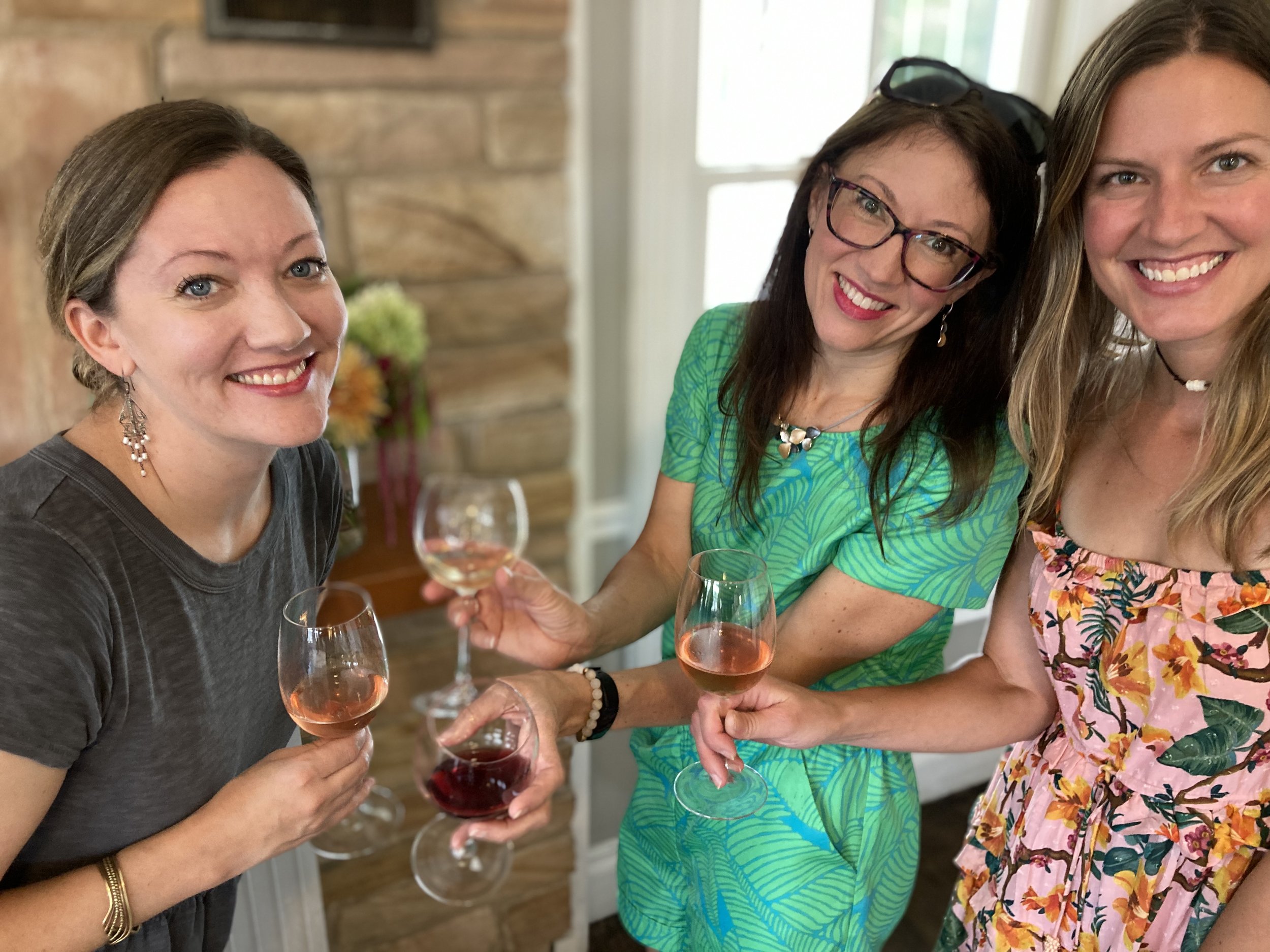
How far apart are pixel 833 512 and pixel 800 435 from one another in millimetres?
120

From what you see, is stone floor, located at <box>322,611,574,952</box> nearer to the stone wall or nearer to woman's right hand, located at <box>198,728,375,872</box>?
the stone wall

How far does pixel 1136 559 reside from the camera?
1.18 metres

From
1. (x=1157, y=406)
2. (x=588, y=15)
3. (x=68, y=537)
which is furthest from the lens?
(x=588, y=15)

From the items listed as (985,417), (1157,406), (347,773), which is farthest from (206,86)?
(1157,406)

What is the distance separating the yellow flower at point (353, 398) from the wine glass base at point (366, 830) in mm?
638

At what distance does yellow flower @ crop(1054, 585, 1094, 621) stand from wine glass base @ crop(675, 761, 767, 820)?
1.44 ft

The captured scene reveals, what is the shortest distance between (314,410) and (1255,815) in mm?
1146

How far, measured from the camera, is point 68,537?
0.99m

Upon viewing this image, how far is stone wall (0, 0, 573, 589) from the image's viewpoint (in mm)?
1485

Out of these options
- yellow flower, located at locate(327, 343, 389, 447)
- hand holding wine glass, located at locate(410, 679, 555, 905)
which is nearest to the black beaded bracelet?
hand holding wine glass, located at locate(410, 679, 555, 905)

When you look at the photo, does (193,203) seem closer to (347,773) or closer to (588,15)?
(347,773)

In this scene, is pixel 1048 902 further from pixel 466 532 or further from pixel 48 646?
pixel 48 646

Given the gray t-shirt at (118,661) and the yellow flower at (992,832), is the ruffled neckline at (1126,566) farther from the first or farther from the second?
the gray t-shirt at (118,661)

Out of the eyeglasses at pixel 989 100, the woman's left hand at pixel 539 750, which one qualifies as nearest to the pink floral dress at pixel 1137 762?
the eyeglasses at pixel 989 100
